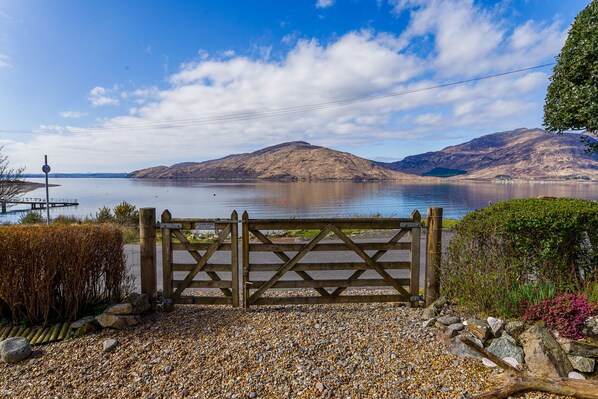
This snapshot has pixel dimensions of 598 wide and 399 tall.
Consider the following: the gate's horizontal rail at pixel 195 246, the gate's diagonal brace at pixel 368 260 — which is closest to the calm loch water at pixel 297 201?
the gate's diagonal brace at pixel 368 260

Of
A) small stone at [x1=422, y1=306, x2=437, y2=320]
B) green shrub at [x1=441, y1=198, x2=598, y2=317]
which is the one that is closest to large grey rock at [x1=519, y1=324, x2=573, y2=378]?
green shrub at [x1=441, y1=198, x2=598, y2=317]

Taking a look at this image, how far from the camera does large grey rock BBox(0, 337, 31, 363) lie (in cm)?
420

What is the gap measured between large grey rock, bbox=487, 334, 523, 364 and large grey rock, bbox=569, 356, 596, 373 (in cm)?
53

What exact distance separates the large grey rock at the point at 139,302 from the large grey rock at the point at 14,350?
1.32 meters

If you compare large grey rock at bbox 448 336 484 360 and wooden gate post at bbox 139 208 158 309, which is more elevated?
wooden gate post at bbox 139 208 158 309

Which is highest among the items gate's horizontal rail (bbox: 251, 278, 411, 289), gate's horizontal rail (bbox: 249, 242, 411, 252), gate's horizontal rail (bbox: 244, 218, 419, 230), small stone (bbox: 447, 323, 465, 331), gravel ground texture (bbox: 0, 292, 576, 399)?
gate's horizontal rail (bbox: 244, 218, 419, 230)

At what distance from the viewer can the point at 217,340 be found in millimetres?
4570

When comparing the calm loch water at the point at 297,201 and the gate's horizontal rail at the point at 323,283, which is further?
the calm loch water at the point at 297,201

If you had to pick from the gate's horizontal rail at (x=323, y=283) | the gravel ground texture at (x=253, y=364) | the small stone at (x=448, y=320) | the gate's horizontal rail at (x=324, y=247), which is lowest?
the gravel ground texture at (x=253, y=364)

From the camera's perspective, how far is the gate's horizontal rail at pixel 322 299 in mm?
5869

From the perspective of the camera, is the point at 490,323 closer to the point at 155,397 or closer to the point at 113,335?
the point at 155,397

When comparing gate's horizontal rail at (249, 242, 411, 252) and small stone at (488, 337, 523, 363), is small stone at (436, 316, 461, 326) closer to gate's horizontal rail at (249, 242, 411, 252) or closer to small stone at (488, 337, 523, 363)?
small stone at (488, 337, 523, 363)

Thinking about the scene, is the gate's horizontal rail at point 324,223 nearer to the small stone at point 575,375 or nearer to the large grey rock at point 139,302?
the large grey rock at point 139,302

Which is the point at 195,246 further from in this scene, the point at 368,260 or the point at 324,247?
the point at 368,260
